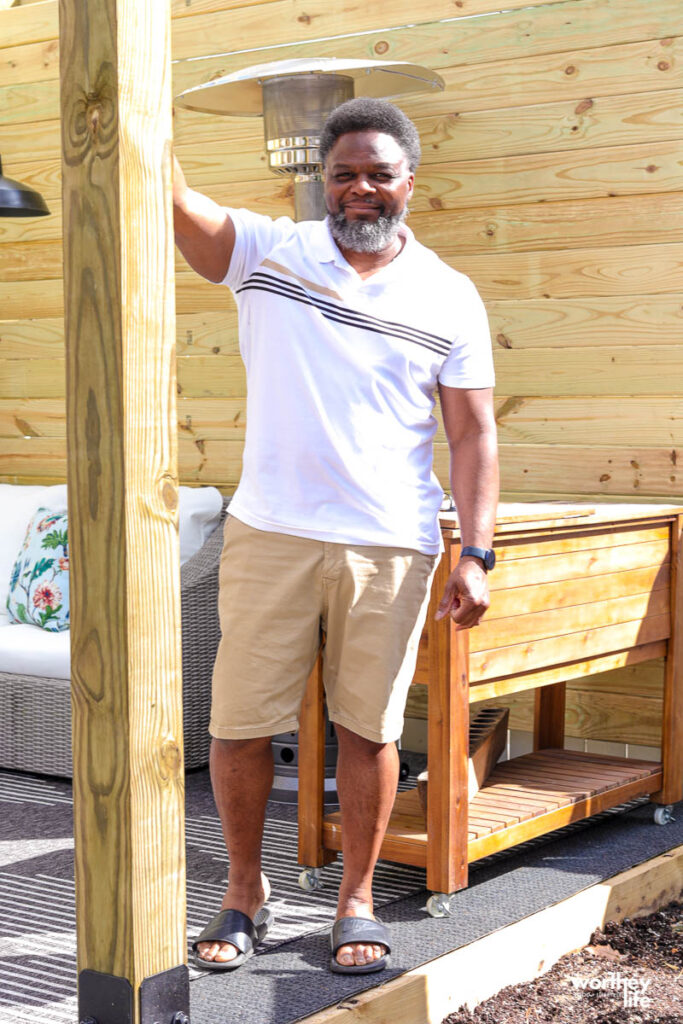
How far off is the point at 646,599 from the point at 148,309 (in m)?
2.00

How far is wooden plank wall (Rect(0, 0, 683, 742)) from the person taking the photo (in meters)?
3.80

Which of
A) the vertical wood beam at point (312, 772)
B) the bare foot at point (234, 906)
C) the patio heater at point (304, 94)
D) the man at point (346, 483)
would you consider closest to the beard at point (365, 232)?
the man at point (346, 483)

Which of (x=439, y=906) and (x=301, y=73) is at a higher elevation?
(x=301, y=73)

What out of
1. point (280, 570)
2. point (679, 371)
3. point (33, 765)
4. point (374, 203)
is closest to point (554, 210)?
point (679, 371)

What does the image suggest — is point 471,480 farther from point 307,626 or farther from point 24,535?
point 24,535

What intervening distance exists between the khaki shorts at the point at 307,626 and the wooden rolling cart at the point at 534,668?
12.4 inches

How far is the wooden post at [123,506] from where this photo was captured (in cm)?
183

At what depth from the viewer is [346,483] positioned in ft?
7.84

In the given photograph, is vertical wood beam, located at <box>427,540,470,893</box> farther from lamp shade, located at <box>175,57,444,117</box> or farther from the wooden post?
lamp shade, located at <box>175,57,444,117</box>

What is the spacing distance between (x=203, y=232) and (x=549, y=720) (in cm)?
207

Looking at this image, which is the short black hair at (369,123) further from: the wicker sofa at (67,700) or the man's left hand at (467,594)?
the wicker sofa at (67,700)

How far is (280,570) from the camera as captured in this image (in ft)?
7.95

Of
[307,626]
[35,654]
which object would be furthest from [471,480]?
[35,654]

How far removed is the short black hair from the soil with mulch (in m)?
1.61
